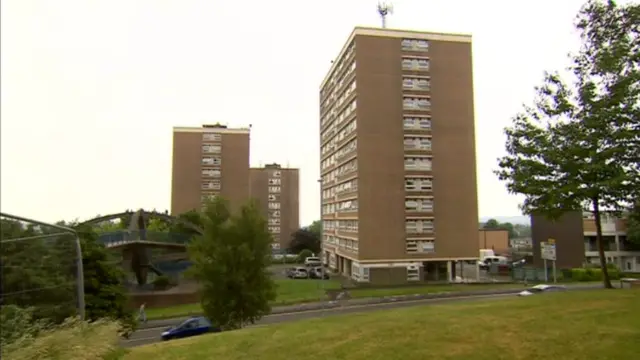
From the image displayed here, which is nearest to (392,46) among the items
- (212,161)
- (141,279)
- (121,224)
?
(141,279)

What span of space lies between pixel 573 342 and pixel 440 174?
41660mm

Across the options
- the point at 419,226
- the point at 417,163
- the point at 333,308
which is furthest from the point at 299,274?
the point at 333,308

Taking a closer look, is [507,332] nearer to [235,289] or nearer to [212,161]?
[235,289]

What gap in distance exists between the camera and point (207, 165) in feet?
275

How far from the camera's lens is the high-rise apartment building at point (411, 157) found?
4816 centimetres

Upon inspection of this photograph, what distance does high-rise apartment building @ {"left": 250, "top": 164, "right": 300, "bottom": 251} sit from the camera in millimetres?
113000

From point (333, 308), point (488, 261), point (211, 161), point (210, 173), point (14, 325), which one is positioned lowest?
point (333, 308)

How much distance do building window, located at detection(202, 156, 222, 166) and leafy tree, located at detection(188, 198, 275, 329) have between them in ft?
215

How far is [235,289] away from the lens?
62.5 ft

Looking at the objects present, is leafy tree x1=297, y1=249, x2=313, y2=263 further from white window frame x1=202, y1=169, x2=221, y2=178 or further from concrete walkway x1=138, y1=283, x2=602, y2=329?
concrete walkway x1=138, y1=283, x2=602, y2=329

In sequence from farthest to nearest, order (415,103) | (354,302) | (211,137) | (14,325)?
(211,137) < (415,103) < (354,302) < (14,325)

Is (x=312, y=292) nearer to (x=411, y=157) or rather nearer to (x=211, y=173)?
(x=411, y=157)

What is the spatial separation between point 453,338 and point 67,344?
24.9 feet

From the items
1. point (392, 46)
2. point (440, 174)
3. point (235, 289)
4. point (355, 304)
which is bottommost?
point (355, 304)
